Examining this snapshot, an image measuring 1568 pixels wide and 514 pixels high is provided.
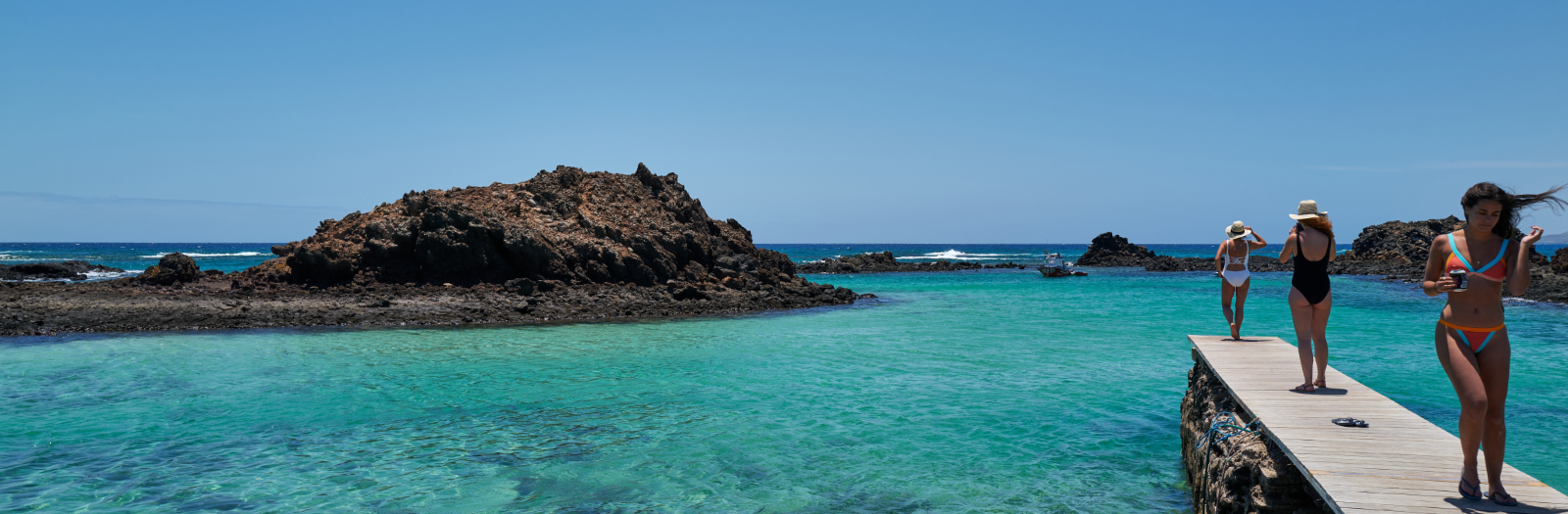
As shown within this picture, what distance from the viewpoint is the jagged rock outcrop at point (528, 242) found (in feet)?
82.2

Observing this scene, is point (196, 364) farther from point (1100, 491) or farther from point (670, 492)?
point (1100, 491)

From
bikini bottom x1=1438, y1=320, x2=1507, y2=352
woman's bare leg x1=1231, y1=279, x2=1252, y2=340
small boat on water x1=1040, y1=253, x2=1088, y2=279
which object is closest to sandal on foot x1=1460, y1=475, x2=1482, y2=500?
bikini bottom x1=1438, y1=320, x2=1507, y2=352

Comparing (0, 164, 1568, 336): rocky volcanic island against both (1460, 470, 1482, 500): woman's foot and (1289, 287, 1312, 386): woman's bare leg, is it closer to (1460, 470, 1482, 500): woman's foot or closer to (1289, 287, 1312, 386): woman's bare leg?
(1289, 287, 1312, 386): woman's bare leg

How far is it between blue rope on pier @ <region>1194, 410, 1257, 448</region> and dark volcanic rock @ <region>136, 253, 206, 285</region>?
101 feet

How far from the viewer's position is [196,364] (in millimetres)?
14758

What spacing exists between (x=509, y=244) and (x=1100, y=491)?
21719 millimetres

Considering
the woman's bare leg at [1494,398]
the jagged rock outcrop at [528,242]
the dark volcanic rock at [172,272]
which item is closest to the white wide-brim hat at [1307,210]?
the woman's bare leg at [1494,398]

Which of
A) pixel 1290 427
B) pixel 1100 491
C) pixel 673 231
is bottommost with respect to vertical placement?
pixel 1100 491

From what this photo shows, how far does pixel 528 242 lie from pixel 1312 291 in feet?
74.7

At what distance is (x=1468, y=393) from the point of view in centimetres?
425

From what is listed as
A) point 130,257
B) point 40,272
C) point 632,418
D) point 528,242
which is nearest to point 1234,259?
point 632,418

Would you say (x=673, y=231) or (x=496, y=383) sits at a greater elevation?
(x=673, y=231)

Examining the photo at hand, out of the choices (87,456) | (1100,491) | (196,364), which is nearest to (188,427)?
(87,456)

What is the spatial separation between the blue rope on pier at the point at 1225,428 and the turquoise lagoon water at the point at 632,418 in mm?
755
